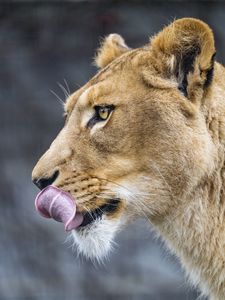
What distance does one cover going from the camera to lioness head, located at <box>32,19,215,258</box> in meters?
3.54

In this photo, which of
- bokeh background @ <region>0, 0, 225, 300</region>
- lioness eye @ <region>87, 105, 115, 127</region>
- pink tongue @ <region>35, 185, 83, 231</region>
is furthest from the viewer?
bokeh background @ <region>0, 0, 225, 300</region>

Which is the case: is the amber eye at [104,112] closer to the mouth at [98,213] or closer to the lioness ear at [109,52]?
the mouth at [98,213]

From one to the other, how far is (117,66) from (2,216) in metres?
2.93

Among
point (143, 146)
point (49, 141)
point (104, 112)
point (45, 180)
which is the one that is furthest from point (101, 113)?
point (49, 141)

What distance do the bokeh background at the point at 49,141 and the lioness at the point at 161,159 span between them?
281 centimetres

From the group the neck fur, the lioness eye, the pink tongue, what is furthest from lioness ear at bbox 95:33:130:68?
the pink tongue

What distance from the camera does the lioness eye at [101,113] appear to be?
12.0 feet

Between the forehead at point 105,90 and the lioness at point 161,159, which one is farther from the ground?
the forehead at point 105,90

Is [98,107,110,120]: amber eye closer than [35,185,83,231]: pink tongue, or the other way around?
[35,185,83,231]: pink tongue

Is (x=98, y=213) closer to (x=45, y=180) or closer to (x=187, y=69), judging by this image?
(x=45, y=180)

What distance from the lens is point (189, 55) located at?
11.8 feet

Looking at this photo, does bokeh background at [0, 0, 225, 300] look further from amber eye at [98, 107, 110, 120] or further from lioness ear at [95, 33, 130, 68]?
amber eye at [98, 107, 110, 120]

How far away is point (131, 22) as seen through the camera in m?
6.46

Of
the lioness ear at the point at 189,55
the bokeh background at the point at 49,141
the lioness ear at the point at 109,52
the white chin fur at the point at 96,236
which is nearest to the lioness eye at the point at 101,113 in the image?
the lioness ear at the point at 189,55
